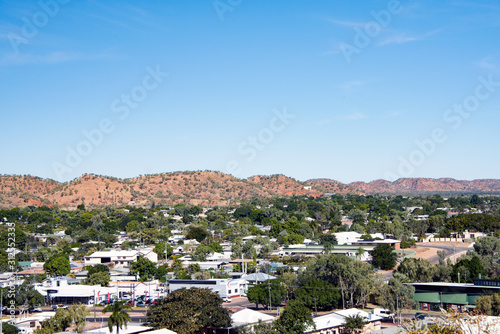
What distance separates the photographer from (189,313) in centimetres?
3494

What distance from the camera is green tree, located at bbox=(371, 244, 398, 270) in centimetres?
6612

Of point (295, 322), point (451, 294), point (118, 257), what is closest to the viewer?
point (295, 322)

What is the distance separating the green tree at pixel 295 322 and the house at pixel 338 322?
68cm

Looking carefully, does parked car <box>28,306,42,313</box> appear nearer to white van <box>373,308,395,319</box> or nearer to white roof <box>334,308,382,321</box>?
white roof <box>334,308,382,321</box>

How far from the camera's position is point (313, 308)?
44.5 m

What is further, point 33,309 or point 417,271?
point 417,271

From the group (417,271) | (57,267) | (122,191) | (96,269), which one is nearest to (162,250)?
(96,269)

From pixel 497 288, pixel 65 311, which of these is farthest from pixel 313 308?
pixel 65 311

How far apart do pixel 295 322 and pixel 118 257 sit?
1704 inches

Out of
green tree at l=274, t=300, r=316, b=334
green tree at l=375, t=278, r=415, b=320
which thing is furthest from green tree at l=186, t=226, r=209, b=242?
green tree at l=274, t=300, r=316, b=334

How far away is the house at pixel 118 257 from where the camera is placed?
71938 mm

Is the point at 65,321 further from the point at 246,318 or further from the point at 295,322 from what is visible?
the point at 295,322

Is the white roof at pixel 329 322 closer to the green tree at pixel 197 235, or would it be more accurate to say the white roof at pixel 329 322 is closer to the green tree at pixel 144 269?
the green tree at pixel 144 269

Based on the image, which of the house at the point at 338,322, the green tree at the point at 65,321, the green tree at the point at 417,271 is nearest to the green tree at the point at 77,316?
the green tree at the point at 65,321
